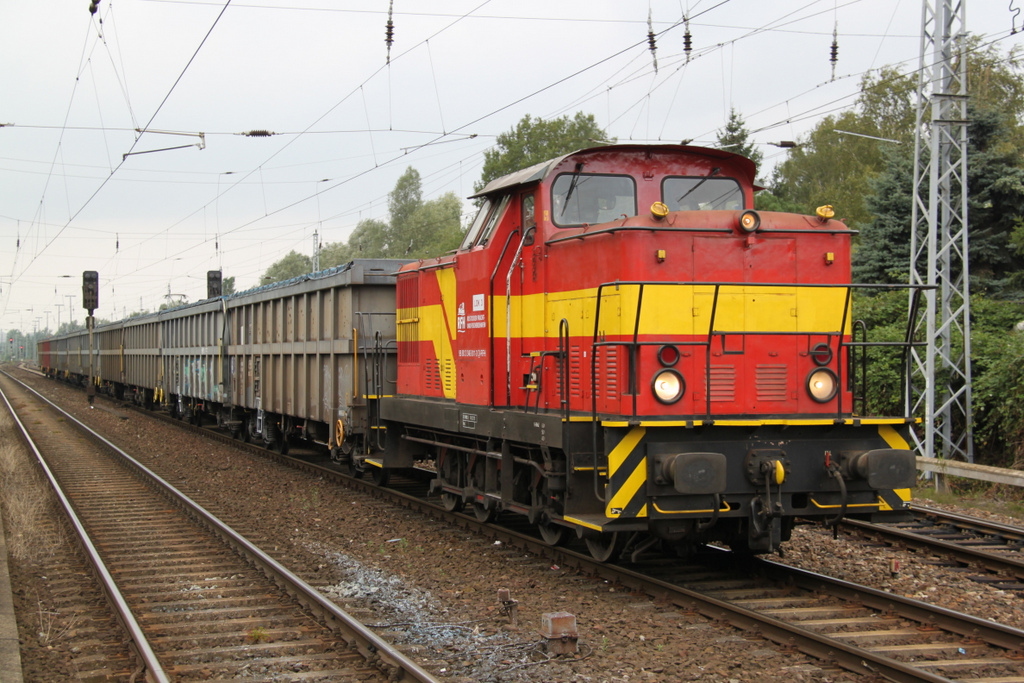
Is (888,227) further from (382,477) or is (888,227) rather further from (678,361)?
(678,361)

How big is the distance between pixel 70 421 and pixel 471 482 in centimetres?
2035

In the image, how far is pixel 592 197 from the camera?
783 centimetres

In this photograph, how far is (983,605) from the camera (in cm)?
689

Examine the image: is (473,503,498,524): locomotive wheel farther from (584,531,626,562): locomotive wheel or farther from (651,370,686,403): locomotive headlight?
(651,370,686,403): locomotive headlight

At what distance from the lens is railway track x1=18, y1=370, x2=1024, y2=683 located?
17.8ft

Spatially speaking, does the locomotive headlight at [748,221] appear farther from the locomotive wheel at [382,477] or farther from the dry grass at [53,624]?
the locomotive wheel at [382,477]

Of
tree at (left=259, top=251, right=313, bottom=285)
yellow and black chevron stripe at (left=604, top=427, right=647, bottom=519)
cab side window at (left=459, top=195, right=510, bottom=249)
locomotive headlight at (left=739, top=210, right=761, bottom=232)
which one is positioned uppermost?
tree at (left=259, top=251, right=313, bottom=285)

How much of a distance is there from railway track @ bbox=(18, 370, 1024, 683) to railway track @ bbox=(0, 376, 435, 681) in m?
2.29

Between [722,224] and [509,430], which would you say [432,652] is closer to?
[509,430]

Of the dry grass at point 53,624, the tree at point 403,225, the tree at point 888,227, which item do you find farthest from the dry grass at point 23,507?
the tree at point 403,225

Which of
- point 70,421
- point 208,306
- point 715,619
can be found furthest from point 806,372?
point 70,421

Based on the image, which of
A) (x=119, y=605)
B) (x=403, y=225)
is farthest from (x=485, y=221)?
(x=403, y=225)

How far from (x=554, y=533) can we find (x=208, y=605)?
9.93 ft

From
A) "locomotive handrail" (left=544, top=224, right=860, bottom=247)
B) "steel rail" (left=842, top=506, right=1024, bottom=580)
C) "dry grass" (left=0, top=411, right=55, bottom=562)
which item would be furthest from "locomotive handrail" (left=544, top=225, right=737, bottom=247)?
"dry grass" (left=0, top=411, right=55, bottom=562)
